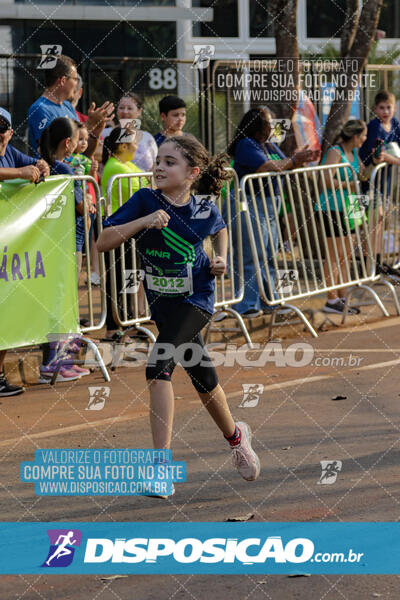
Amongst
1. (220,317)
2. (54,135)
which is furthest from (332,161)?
(54,135)

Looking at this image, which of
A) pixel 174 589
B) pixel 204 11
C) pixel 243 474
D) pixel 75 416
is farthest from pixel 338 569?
pixel 204 11

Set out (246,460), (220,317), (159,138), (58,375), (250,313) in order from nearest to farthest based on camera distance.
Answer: (246,460) → (58,375) → (220,317) → (250,313) → (159,138)

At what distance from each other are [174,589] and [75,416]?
9.96 feet

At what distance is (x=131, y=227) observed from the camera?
5.77 m

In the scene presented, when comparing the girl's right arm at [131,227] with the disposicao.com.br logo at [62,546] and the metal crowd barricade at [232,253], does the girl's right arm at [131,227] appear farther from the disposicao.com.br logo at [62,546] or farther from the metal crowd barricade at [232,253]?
the metal crowd barricade at [232,253]

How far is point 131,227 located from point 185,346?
646 mm

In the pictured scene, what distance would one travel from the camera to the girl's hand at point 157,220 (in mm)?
5672

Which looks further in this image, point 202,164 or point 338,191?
point 338,191

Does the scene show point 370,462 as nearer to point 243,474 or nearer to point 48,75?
point 243,474

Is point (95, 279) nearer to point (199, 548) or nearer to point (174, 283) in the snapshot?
point (174, 283)

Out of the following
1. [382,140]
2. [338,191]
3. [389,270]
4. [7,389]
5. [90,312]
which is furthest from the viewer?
[382,140]

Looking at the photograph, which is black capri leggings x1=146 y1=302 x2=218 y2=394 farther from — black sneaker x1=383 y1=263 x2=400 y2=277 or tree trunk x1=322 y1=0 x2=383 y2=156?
tree trunk x1=322 y1=0 x2=383 y2=156

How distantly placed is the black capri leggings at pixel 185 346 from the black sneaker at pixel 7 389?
7.65 feet

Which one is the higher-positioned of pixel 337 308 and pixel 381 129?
A: pixel 381 129
